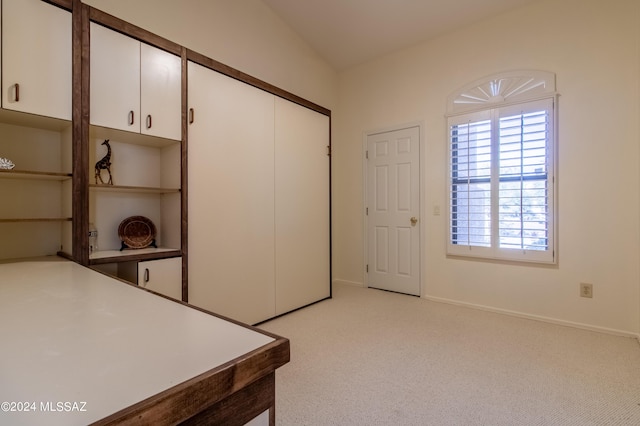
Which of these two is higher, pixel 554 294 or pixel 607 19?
pixel 607 19

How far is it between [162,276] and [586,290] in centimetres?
362

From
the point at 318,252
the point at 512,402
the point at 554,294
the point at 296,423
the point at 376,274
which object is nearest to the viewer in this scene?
the point at 296,423

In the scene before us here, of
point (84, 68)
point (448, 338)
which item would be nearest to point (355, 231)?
point (448, 338)

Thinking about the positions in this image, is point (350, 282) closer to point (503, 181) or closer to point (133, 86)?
point (503, 181)

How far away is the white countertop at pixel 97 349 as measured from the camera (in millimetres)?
448

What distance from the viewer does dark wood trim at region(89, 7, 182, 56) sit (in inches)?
76.5

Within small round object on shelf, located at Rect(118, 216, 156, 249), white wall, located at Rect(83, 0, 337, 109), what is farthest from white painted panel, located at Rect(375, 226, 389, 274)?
small round object on shelf, located at Rect(118, 216, 156, 249)

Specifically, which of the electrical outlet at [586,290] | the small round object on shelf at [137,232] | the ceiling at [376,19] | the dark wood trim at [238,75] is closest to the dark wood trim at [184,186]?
the dark wood trim at [238,75]

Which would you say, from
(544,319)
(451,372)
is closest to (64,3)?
(451,372)

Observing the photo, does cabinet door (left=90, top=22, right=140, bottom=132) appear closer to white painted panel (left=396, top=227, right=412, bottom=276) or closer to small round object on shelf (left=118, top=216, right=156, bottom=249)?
small round object on shelf (left=118, top=216, right=156, bottom=249)

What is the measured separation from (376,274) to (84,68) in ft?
12.0

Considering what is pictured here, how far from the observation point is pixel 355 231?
4504 mm

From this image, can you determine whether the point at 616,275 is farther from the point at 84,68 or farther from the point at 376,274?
the point at 84,68

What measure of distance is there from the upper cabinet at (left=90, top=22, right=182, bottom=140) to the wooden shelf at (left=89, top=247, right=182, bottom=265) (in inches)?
32.6
